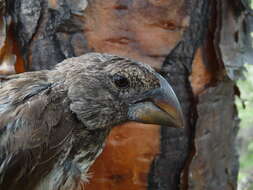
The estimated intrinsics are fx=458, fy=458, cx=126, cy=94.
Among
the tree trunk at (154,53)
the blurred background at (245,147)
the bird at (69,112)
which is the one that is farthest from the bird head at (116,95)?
the blurred background at (245,147)

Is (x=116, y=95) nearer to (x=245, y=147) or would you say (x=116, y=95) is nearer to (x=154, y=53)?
(x=154, y=53)

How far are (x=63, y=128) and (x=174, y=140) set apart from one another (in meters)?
0.60

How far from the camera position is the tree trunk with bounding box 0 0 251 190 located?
2.01m

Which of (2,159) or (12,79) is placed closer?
(2,159)

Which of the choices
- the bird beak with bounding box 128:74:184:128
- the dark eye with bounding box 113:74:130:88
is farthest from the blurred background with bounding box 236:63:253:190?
the dark eye with bounding box 113:74:130:88

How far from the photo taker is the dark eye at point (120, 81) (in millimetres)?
1752

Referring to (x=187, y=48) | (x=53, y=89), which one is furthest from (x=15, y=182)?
(x=187, y=48)

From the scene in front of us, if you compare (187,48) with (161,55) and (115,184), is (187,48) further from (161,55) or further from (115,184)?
(115,184)

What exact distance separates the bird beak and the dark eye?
0.08 meters

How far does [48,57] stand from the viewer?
80.7 inches

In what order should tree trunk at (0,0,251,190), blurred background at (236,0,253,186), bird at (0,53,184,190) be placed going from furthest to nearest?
1. blurred background at (236,0,253,186)
2. tree trunk at (0,0,251,190)
3. bird at (0,53,184,190)

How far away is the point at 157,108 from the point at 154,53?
12.3 inches

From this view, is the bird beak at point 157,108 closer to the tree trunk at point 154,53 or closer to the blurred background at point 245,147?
the tree trunk at point 154,53

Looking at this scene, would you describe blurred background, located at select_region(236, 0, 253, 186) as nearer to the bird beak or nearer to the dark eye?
the bird beak
